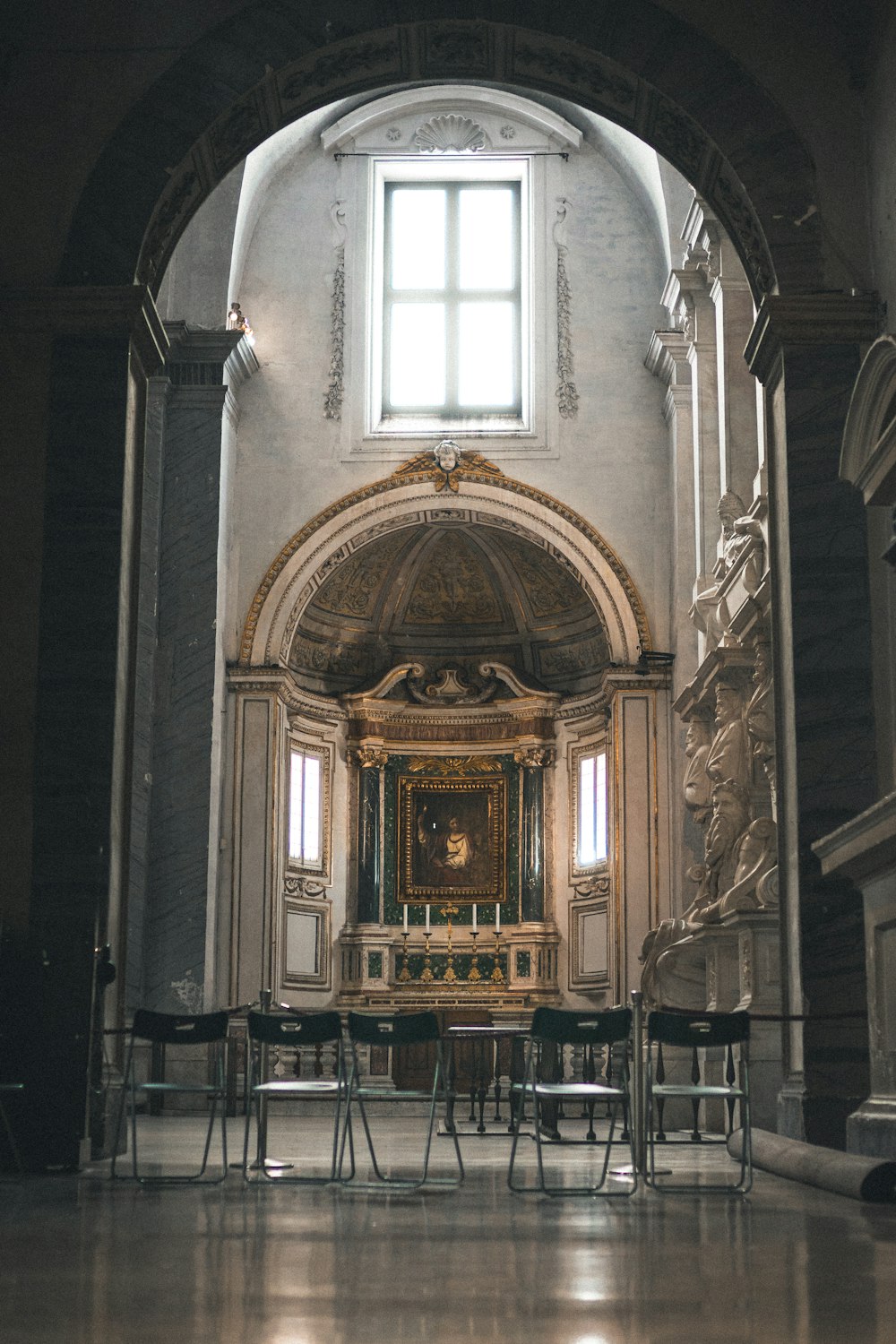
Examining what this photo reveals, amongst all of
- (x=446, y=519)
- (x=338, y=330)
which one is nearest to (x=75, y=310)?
(x=446, y=519)

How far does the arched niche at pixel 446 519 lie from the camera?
18.9m

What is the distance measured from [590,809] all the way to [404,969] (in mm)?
2906

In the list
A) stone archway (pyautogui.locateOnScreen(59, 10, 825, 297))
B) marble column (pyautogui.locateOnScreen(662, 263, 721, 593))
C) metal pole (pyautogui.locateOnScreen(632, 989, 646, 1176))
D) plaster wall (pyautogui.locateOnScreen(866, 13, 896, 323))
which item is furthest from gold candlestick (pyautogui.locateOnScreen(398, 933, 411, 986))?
metal pole (pyautogui.locateOnScreen(632, 989, 646, 1176))

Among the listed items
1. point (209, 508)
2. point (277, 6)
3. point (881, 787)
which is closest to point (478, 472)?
point (209, 508)

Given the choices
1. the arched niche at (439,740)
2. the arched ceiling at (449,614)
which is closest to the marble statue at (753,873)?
the arched niche at (439,740)

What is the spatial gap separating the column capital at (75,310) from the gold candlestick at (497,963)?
11867mm

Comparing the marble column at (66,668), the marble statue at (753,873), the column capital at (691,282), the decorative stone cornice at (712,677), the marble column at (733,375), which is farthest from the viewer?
the column capital at (691,282)

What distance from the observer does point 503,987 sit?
20.0 meters

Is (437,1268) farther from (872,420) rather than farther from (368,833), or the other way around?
(368,833)

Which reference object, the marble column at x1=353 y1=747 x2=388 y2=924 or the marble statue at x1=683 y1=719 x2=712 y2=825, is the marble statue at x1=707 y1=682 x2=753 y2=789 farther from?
the marble column at x1=353 y1=747 x2=388 y2=924

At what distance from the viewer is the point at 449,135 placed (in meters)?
20.2

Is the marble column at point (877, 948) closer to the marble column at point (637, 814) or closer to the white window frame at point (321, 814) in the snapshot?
the marble column at point (637, 814)

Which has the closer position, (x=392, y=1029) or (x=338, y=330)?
(x=392, y=1029)

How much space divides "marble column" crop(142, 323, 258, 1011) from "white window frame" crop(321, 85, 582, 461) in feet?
6.16
